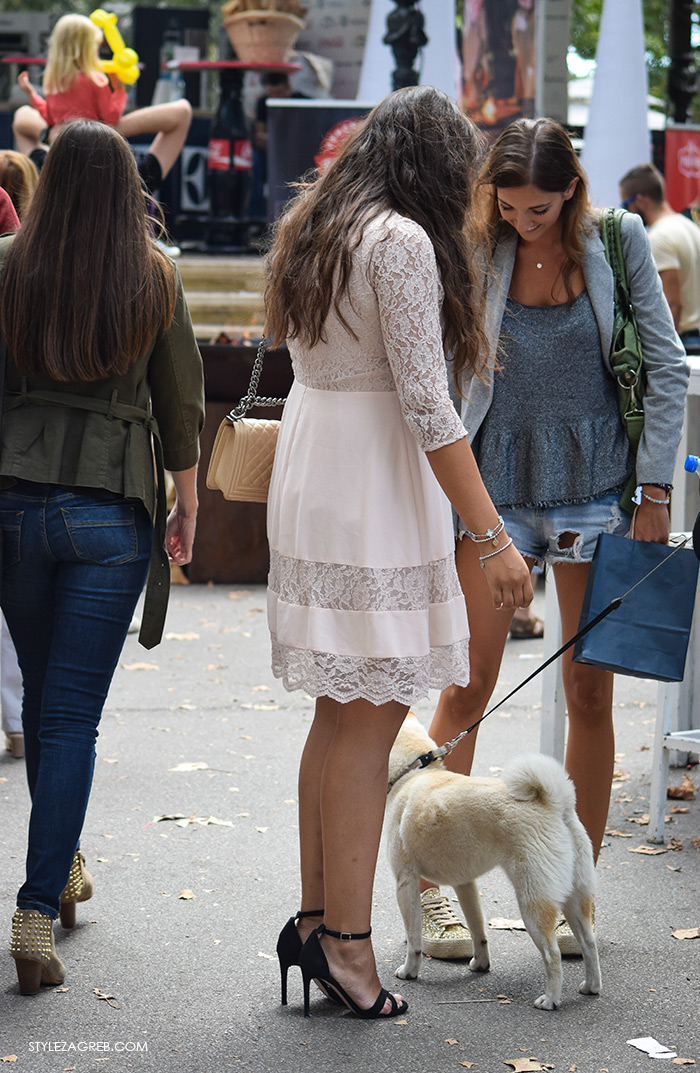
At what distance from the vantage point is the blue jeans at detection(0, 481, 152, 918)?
9.37 feet

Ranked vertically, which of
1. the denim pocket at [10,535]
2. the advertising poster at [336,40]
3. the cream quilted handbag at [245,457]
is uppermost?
the advertising poster at [336,40]

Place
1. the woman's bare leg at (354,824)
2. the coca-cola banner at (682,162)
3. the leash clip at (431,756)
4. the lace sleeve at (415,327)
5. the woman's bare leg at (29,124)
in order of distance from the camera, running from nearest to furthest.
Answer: the lace sleeve at (415,327) → the woman's bare leg at (354,824) → the leash clip at (431,756) → the woman's bare leg at (29,124) → the coca-cola banner at (682,162)

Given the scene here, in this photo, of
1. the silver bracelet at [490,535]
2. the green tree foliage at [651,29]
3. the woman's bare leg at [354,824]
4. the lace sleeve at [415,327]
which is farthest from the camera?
the green tree foliage at [651,29]

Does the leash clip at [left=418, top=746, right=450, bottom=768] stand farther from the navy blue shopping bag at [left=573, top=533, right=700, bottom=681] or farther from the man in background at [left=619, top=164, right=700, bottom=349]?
the man in background at [left=619, top=164, right=700, bottom=349]

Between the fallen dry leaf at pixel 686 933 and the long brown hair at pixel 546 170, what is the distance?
1687mm

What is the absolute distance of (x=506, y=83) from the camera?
10695 mm

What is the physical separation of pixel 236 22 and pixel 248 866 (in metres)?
9.91

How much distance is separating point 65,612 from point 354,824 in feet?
2.65

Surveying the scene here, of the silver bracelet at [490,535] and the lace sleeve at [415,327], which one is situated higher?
the lace sleeve at [415,327]

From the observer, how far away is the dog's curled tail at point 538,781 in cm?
284

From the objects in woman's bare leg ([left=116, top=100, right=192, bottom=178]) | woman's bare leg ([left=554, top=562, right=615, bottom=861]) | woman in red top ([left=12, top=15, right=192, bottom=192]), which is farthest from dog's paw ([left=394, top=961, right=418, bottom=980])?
woman's bare leg ([left=116, top=100, right=192, bottom=178])

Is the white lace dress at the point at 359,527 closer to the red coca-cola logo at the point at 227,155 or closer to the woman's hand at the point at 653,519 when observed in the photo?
the woman's hand at the point at 653,519

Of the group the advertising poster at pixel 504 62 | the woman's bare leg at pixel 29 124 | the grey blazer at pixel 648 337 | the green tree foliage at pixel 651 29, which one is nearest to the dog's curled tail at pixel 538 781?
the grey blazer at pixel 648 337

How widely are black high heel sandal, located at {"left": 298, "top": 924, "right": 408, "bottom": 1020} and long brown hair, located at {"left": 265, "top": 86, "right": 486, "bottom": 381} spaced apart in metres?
1.28
